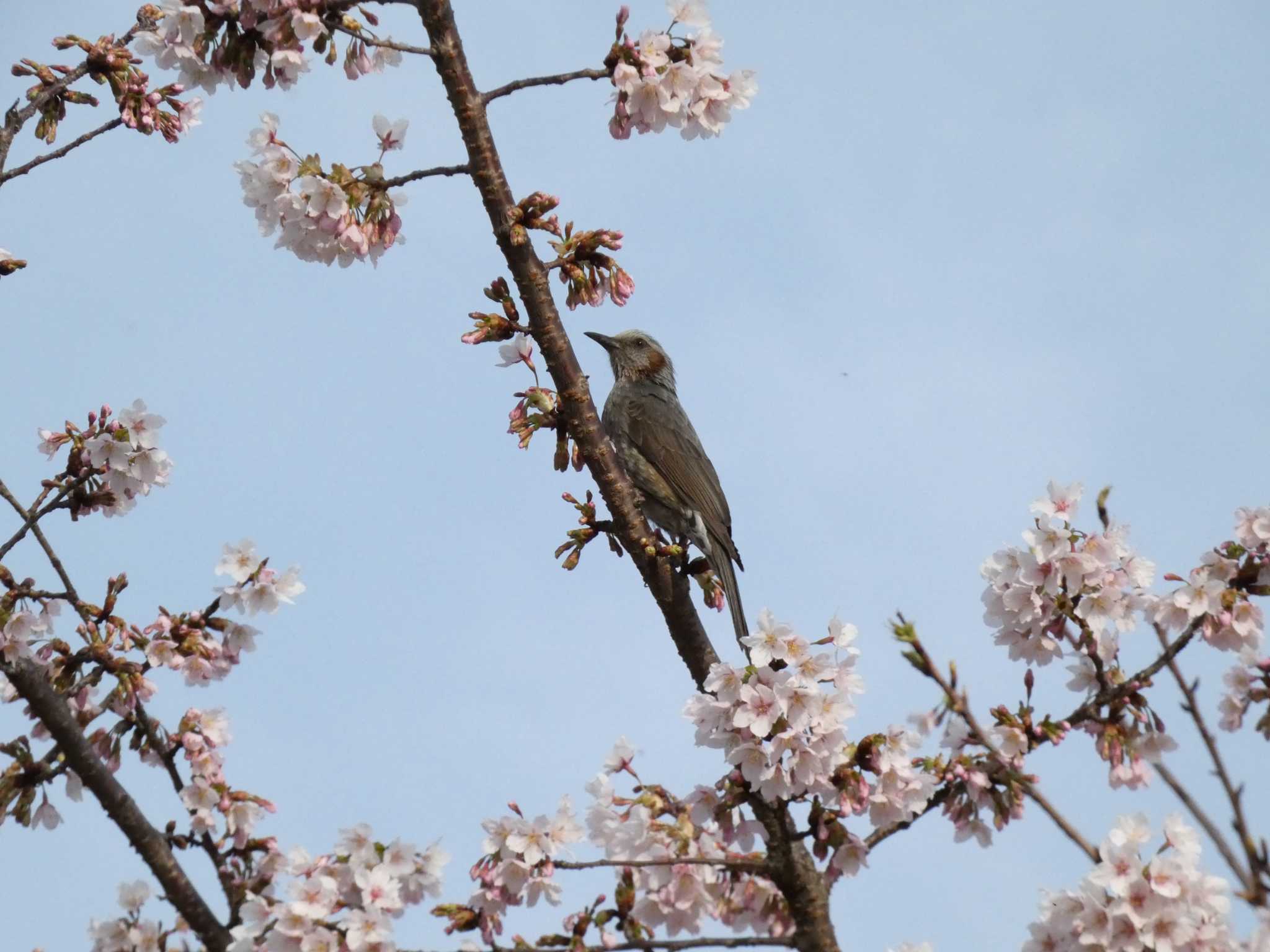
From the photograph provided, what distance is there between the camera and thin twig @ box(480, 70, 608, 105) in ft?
15.3

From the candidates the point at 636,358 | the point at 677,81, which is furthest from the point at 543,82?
the point at 636,358

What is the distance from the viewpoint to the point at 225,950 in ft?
13.6

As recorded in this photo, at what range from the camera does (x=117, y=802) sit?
4.35 meters

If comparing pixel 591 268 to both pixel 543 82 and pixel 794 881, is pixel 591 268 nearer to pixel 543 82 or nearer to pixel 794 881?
pixel 543 82

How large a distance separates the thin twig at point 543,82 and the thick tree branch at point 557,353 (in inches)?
1.8

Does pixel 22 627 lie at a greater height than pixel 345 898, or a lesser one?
greater

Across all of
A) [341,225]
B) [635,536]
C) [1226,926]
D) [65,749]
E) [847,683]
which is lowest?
[1226,926]

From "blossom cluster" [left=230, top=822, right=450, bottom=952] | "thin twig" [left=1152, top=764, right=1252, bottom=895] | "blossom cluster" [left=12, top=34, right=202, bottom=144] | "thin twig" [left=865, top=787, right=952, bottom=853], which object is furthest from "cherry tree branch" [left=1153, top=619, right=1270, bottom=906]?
"blossom cluster" [left=12, top=34, right=202, bottom=144]

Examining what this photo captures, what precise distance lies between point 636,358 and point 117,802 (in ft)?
19.3

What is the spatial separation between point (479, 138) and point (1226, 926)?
352 cm

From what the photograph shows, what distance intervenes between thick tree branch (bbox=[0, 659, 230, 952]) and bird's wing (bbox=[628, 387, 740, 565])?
3.56 metres

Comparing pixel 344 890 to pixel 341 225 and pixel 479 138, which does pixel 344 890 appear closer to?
pixel 341 225

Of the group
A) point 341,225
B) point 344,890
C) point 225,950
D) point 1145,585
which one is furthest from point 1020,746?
point 341,225

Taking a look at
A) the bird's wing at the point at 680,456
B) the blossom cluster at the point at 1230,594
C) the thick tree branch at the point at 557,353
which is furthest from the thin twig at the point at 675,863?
the bird's wing at the point at 680,456
